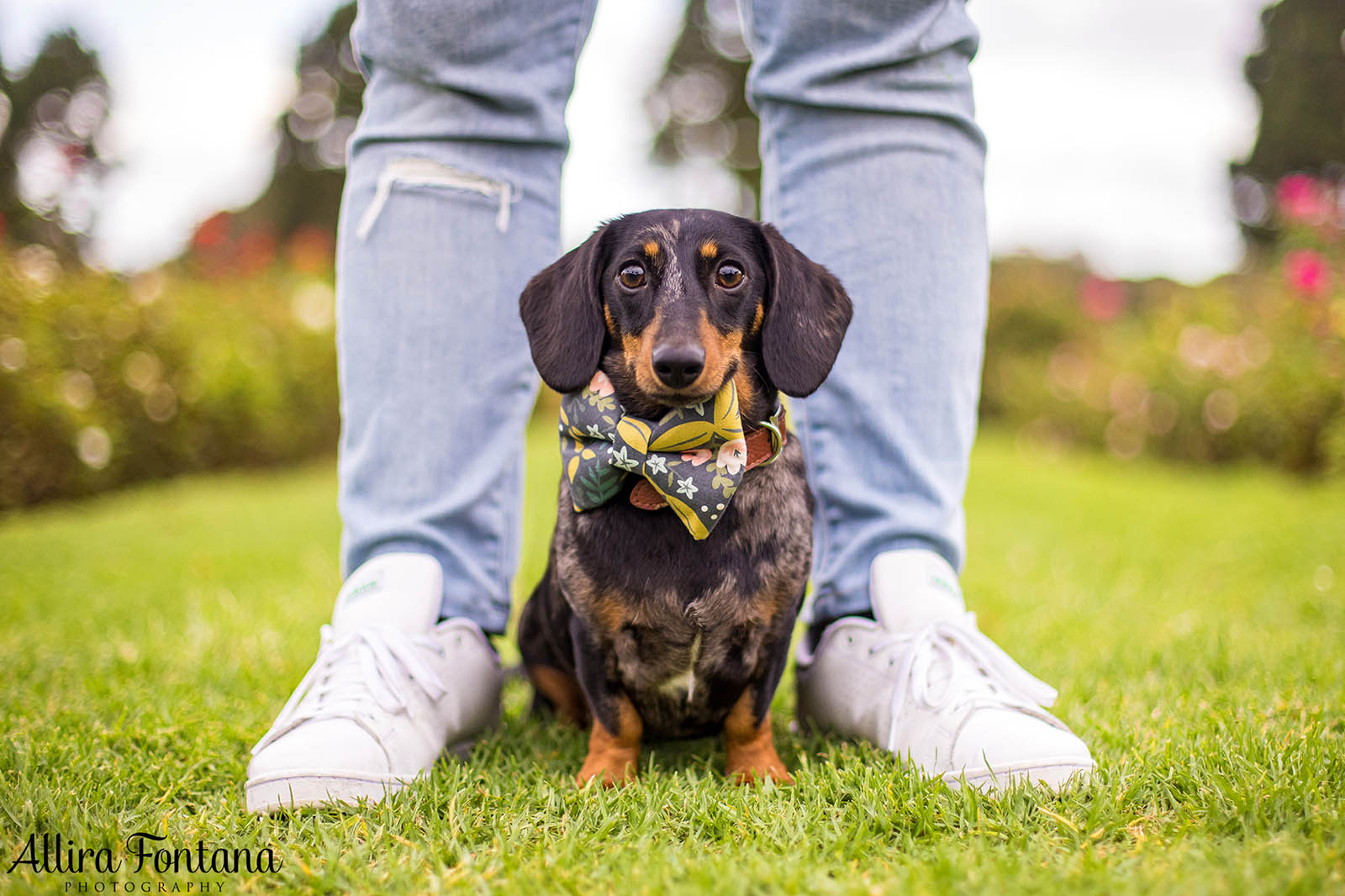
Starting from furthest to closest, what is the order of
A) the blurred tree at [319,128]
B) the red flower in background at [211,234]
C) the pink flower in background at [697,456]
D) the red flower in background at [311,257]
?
the blurred tree at [319,128], the red flower in background at [311,257], the red flower in background at [211,234], the pink flower in background at [697,456]

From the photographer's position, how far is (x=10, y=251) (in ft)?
19.2

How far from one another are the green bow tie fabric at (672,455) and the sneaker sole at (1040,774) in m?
0.63

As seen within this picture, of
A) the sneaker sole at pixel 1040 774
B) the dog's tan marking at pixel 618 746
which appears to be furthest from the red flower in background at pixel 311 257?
the sneaker sole at pixel 1040 774

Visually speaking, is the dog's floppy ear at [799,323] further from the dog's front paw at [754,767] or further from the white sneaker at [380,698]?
the white sneaker at [380,698]

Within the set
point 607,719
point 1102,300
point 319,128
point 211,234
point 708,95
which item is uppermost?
point 708,95

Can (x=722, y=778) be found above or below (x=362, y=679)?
below

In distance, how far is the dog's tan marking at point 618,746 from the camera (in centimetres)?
179

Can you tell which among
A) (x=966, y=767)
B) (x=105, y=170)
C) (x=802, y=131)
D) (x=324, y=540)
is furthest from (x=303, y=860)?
(x=105, y=170)

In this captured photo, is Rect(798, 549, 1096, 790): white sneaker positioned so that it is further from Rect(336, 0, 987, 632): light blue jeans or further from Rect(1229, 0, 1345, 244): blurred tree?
Rect(1229, 0, 1345, 244): blurred tree

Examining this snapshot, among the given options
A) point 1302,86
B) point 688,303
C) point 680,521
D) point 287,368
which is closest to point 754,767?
point 680,521

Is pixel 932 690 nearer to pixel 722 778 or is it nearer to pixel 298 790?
pixel 722 778

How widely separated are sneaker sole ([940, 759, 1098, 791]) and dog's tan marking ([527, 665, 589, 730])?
35.1 inches

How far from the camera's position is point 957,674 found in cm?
178

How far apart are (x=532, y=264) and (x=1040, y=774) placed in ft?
4.91
